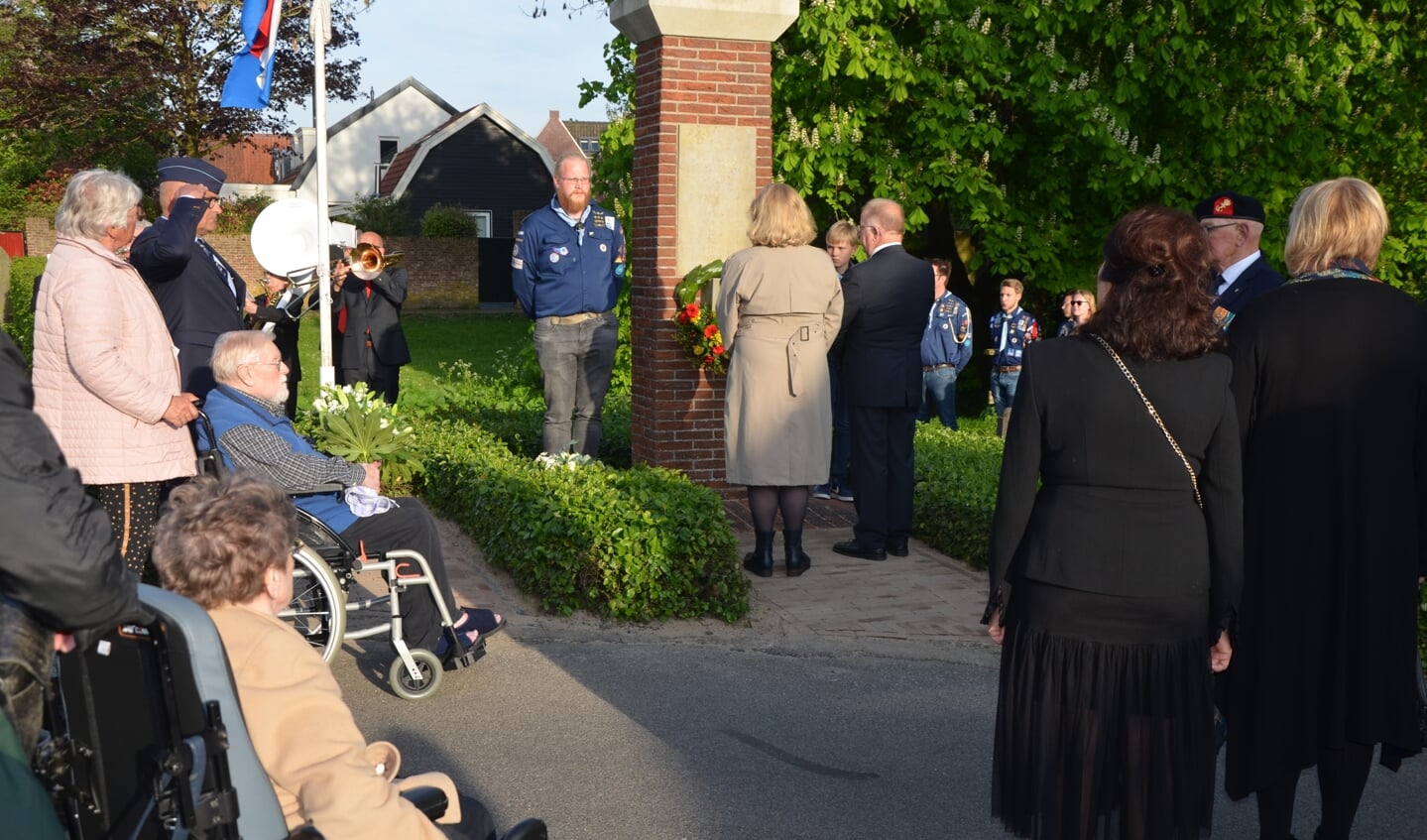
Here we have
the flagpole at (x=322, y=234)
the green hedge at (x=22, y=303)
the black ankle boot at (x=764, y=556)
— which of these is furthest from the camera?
the green hedge at (x=22, y=303)

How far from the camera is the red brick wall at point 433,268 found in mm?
40094

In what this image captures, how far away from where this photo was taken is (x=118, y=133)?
3797 cm

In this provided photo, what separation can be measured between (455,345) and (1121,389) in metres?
27.3

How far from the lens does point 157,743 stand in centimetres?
268

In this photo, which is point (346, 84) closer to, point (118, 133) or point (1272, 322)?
point (118, 133)

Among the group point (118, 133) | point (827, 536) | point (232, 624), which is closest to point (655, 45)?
point (827, 536)

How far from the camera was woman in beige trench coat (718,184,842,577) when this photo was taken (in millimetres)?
7816

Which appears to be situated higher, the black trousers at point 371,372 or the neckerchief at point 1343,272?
the neckerchief at point 1343,272

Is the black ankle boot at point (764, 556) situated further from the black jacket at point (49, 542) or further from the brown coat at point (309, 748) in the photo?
the black jacket at point (49, 542)

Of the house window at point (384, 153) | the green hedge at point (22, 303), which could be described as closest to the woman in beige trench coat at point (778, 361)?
the green hedge at point (22, 303)

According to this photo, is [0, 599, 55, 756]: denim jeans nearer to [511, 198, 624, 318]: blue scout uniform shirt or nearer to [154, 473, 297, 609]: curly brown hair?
[154, 473, 297, 609]: curly brown hair

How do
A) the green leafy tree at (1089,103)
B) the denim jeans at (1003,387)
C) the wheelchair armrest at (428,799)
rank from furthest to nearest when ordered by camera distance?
1. the green leafy tree at (1089,103)
2. the denim jeans at (1003,387)
3. the wheelchair armrest at (428,799)

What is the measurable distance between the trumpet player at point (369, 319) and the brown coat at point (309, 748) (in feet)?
31.9

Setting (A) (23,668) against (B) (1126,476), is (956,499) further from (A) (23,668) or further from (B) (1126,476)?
(A) (23,668)
